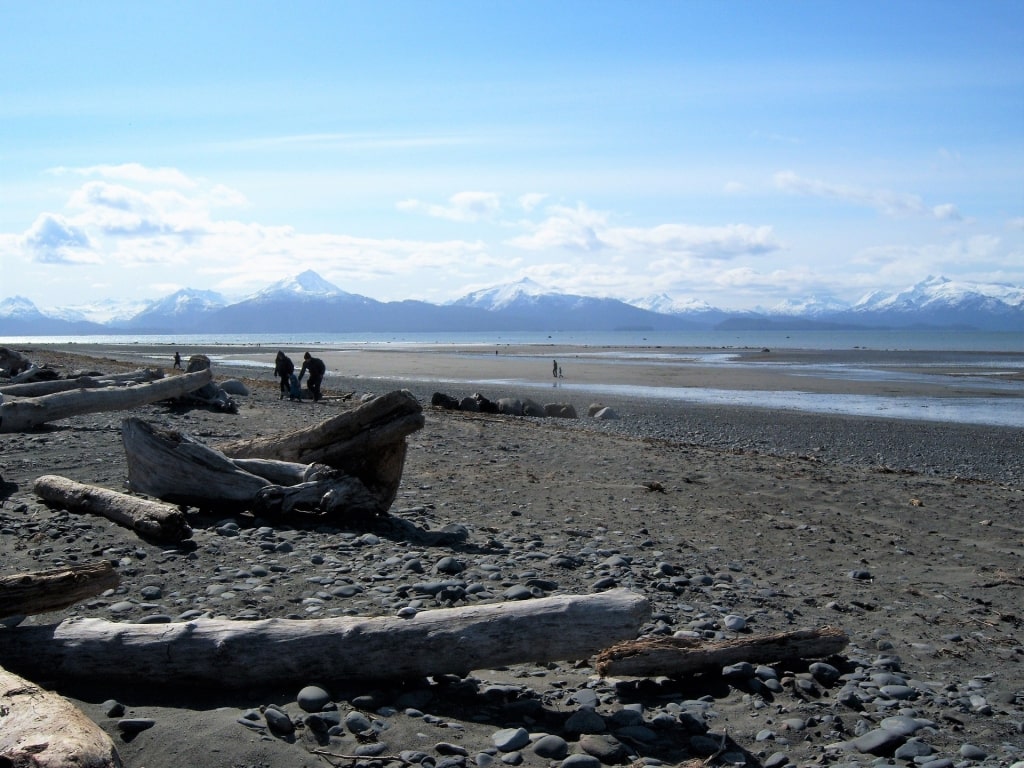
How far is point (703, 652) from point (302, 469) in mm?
5329

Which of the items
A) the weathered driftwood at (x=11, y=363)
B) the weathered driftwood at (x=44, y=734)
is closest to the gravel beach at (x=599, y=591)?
the weathered driftwood at (x=44, y=734)

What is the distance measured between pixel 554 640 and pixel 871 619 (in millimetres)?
3402

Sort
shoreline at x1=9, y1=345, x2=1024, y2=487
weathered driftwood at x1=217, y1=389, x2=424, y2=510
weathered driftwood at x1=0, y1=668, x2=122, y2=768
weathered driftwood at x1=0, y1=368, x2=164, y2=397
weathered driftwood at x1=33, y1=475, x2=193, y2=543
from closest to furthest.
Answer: weathered driftwood at x1=0, y1=668, x2=122, y2=768 → weathered driftwood at x1=33, y1=475, x2=193, y2=543 → weathered driftwood at x1=217, y1=389, x2=424, y2=510 → weathered driftwood at x1=0, y1=368, x2=164, y2=397 → shoreline at x1=9, y1=345, x2=1024, y2=487

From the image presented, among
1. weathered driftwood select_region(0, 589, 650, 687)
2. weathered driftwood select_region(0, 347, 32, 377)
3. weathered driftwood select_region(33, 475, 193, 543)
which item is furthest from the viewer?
weathered driftwood select_region(0, 347, 32, 377)

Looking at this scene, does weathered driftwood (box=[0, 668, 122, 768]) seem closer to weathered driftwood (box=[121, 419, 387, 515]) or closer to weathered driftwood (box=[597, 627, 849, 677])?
weathered driftwood (box=[597, 627, 849, 677])

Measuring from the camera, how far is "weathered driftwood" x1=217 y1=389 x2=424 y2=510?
9.16m

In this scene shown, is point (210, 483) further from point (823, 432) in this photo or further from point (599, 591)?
point (823, 432)

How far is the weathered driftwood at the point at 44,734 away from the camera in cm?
309

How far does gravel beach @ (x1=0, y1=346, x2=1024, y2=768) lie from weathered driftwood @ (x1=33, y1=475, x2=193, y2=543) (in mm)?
128

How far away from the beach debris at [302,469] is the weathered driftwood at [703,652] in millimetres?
4434

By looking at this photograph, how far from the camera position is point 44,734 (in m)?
3.27

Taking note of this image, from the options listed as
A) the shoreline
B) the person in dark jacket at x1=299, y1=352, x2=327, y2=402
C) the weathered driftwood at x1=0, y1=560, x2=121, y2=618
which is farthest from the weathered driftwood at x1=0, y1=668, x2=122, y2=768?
the person in dark jacket at x1=299, y1=352, x2=327, y2=402

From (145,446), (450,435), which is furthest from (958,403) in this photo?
(145,446)

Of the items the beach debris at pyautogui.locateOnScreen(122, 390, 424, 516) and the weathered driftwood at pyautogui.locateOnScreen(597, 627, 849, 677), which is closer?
the weathered driftwood at pyautogui.locateOnScreen(597, 627, 849, 677)
